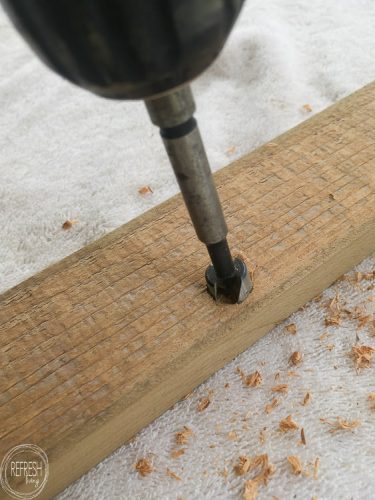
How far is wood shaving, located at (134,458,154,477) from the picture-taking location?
1.85 feet

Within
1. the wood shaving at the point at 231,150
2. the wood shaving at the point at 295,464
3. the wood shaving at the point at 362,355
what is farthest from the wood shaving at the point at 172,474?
the wood shaving at the point at 231,150

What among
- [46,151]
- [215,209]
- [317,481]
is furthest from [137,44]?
[46,151]

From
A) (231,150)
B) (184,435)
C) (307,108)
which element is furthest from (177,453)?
(307,108)

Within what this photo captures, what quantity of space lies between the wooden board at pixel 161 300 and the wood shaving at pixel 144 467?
29 millimetres

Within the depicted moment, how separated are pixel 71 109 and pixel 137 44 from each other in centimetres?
77

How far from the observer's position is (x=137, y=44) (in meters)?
0.31

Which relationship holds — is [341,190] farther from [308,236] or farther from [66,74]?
[66,74]

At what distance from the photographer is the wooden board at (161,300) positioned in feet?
1.71

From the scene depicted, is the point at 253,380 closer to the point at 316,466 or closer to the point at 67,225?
the point at 316,466

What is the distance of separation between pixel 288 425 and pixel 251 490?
7 centimetres

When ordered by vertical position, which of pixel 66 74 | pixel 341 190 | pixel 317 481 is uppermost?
pixel 66 74

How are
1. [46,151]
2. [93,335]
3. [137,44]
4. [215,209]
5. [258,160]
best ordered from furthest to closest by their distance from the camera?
[46,151] → [258,160] → [93,335] → [215,209] → [137,44]

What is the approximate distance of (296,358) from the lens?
611 mm

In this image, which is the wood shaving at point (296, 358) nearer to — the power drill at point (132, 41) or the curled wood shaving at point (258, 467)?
the curled wood shaving at point (258, 467)
